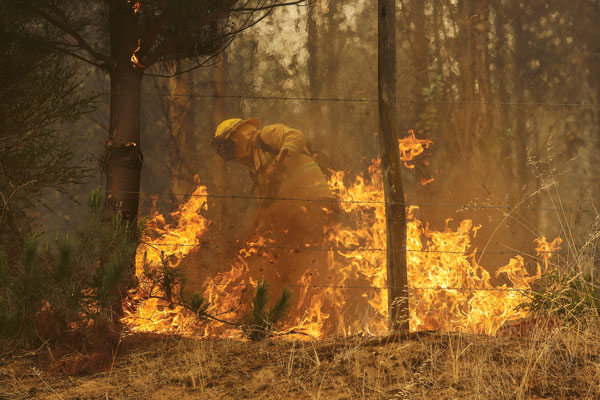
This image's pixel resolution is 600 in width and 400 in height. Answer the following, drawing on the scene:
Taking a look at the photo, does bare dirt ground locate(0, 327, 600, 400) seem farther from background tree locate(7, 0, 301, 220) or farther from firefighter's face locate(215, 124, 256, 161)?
firefighter's face locate(215, 124, 256, 161)

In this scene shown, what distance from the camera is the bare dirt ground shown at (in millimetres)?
3582

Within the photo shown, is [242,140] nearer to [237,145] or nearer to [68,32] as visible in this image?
[237,145]

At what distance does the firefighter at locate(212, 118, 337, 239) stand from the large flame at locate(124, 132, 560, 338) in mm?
461

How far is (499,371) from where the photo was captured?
3674 mm

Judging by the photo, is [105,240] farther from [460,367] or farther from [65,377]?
[460,367]

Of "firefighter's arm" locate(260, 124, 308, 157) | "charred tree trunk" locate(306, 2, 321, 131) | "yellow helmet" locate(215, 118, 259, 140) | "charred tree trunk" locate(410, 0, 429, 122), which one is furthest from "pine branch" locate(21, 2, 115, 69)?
"charred tree trunk" locate(410, 0, 429, 122)

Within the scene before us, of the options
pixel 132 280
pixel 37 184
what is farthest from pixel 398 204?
pixel 37 184

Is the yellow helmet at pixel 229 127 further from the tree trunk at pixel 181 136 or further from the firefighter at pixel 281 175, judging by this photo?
A: the tree trunk at pixel 181 136

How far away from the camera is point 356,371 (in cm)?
386

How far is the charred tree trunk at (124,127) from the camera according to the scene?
6840 mm

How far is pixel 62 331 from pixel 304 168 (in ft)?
26.1

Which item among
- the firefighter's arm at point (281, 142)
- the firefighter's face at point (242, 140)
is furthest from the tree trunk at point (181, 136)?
the firefighter's arm at point (281, 142)

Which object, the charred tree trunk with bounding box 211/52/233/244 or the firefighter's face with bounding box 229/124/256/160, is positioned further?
the charred tree trunk with bounding box 211/52/233/244

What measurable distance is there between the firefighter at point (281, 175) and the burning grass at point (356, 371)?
739 cm
